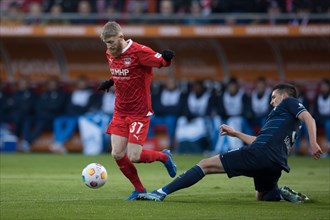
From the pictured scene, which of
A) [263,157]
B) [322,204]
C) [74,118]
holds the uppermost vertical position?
[263,157]

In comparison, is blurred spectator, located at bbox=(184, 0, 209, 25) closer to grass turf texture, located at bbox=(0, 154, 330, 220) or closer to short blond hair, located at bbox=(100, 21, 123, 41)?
grass turf texture, located at bbox=(0, 154, 330, 220)

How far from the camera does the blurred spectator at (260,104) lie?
70.8 feet

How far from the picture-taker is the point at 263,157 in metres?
9.97

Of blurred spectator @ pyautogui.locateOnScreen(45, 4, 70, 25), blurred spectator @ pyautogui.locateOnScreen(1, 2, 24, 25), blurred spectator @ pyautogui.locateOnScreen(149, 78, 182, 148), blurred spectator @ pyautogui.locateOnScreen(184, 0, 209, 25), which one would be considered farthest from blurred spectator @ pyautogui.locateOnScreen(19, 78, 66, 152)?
blurred spectator @ pyautogui.locateOnScreen(184, 0, 209, 25)

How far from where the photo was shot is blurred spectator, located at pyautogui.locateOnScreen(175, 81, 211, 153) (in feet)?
73.2

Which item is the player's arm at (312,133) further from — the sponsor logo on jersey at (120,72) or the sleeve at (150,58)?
the sponsor logo on jersey at (120,72)

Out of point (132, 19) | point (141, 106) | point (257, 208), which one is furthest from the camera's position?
point (132, 19)

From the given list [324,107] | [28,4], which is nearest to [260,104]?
[324,107]

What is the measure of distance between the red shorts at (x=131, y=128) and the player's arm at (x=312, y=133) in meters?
2.15

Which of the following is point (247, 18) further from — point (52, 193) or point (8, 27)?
point (52, 193)

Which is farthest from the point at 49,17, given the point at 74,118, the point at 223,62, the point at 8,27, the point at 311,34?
the point at 311,34

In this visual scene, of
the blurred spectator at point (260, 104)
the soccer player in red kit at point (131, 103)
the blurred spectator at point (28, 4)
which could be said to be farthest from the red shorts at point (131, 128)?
the blurred spectator at point (28, 4)

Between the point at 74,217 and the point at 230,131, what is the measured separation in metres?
2.62

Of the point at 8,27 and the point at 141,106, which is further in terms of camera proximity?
the point at 8,27
